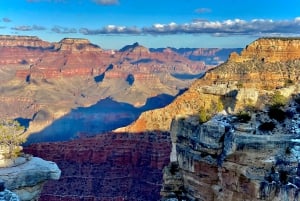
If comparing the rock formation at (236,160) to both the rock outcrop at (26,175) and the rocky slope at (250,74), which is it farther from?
the rocky slope at (250,74)

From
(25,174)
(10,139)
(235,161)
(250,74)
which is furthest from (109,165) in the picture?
(235,161)

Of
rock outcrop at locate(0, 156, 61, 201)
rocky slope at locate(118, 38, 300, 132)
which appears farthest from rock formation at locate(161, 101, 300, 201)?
rocky slope at locate(118, 38, 300, 132)

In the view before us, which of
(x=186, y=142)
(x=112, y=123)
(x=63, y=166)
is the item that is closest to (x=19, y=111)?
(x=112, y=123)

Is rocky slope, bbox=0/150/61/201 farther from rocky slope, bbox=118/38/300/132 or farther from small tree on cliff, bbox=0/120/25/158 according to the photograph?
rocky slope, bbox=118/38/300/132

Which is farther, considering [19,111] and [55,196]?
[19,111]

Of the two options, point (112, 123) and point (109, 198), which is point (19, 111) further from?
point (109, 198)

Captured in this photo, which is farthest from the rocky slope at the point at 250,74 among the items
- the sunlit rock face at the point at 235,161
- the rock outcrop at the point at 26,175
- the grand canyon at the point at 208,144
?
the sunlit rock face at the point at 235,161

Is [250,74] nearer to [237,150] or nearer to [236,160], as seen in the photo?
[236,160]
